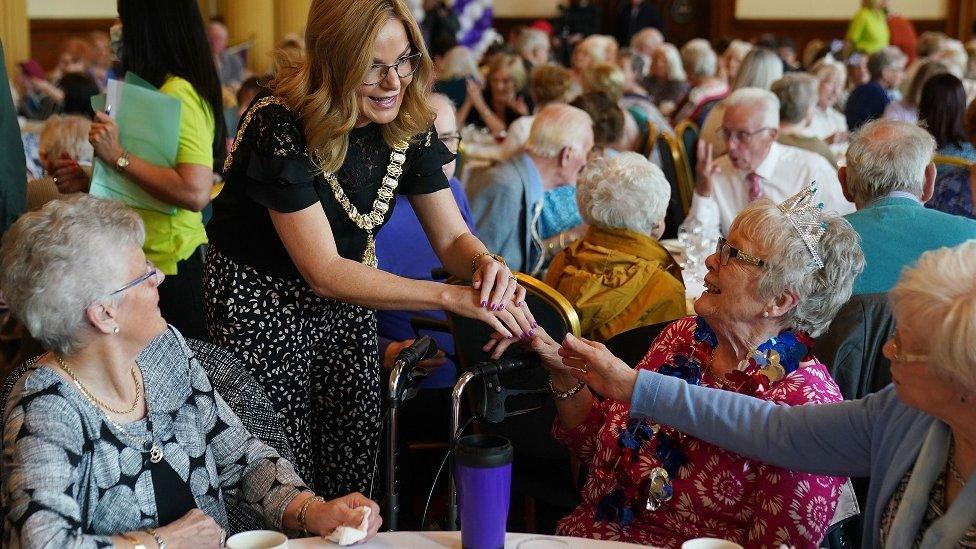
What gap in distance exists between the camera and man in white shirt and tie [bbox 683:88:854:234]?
4926mm

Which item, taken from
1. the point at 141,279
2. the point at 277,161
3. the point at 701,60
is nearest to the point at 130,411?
the point at 141,279

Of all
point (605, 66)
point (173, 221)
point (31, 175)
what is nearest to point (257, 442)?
point (173, 221)

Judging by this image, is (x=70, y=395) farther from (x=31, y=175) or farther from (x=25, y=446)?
(x=31, y=175)

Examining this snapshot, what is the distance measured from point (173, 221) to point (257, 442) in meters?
1.49

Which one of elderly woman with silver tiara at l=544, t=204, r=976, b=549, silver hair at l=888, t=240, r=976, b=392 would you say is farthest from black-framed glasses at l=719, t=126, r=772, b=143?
silver hair at l=888, t=240, r=976, b=392

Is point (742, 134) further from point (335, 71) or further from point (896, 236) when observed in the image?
A: point (335, 71)

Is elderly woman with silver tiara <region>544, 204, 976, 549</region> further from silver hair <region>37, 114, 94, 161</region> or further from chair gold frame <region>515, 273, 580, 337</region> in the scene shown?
silver hair <region>37, 114, 94, 161</region>

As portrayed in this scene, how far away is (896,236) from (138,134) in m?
2.17

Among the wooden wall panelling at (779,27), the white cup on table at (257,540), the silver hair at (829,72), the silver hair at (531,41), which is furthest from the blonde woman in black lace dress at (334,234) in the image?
the wooden wall panelling at (779,27)

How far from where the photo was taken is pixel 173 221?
3459mm

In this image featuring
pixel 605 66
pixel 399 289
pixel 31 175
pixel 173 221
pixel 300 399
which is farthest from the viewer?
pixel 605 66

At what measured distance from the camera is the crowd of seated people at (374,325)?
5.91 feet

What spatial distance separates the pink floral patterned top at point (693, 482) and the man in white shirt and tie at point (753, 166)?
2655 millimetres

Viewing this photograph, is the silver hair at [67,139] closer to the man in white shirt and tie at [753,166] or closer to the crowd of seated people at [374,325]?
the crowd of seated people at [374,325]
